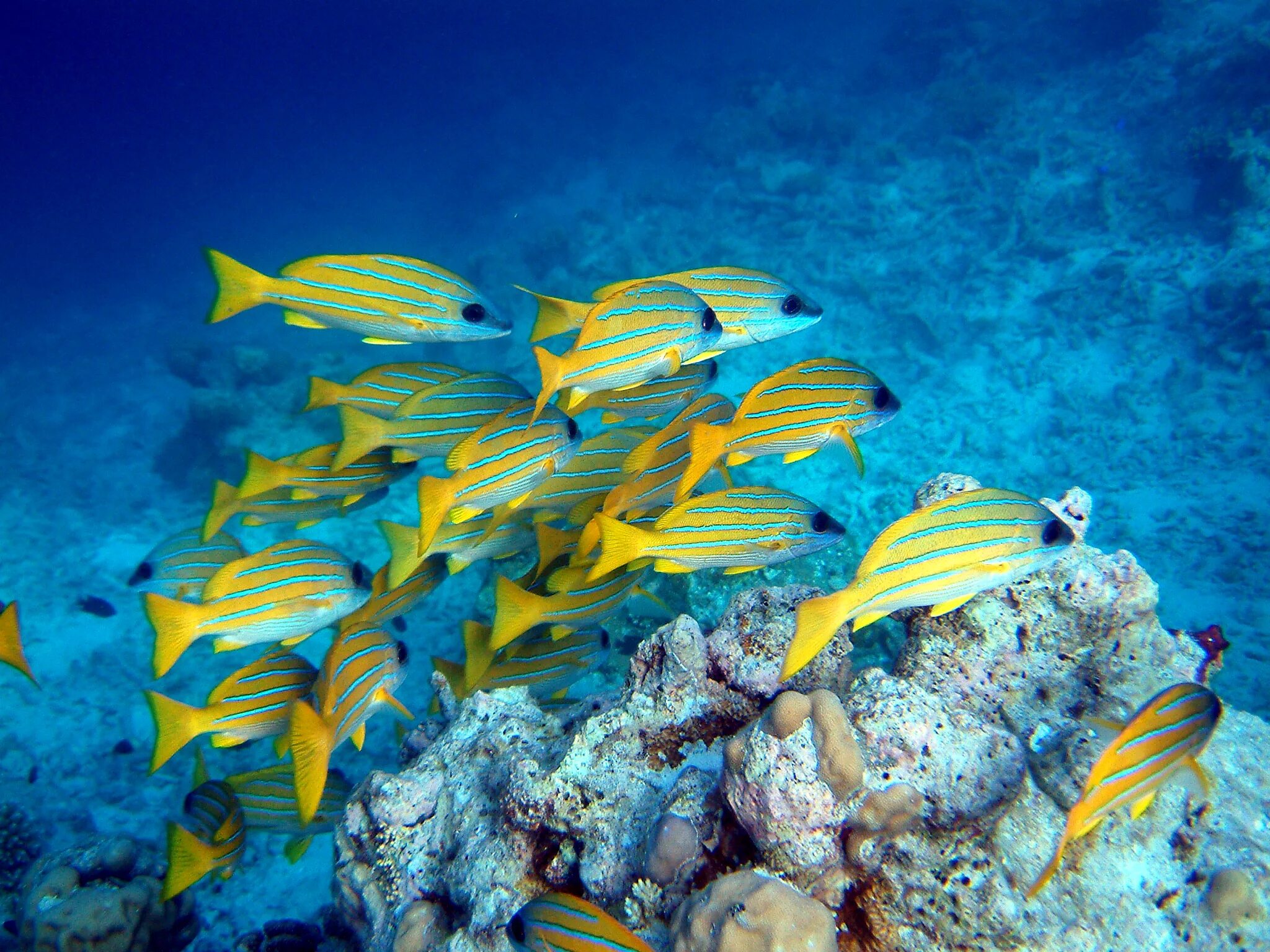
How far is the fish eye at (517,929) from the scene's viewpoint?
2018 millimetres

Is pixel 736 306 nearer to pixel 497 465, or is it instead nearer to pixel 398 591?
pixel 497 465

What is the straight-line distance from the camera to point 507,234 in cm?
2697

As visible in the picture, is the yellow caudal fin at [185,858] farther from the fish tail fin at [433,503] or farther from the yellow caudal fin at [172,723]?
the fish tail fin at [433,503]

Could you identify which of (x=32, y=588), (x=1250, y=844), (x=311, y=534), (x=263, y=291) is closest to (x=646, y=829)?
(x=1250, y=844)

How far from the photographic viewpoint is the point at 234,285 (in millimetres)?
3410

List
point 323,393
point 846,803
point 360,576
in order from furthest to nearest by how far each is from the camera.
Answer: point 323,393
point 360,576
point 846,803

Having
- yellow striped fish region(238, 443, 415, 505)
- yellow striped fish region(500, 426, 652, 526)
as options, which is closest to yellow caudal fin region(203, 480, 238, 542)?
yellow striped fish region(238, 443, 415, 505)

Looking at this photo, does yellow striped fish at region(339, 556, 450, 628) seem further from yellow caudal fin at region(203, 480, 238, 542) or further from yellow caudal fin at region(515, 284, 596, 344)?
yellow caudal fin at region(515, 284, 596, 344)

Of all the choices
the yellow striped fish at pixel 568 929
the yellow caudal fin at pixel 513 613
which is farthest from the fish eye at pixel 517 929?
the yellow caudal fin at pixel 513 613

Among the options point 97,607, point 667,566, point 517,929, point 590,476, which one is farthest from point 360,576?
point 97,607

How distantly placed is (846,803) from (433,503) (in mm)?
2198

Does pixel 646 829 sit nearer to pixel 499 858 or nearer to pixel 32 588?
pixel 499 858

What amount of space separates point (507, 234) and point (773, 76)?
17467mm

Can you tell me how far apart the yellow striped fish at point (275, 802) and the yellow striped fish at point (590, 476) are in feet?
7.75
